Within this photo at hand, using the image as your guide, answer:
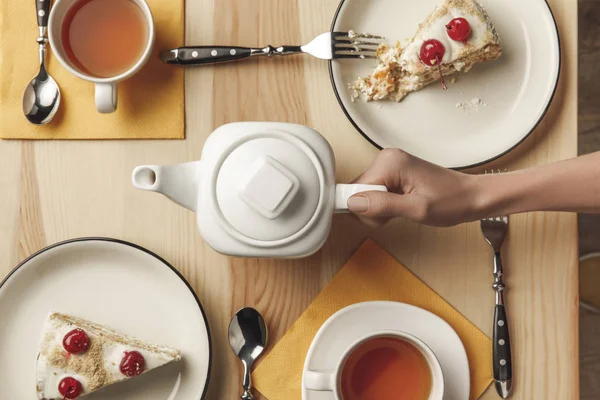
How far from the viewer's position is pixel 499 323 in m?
0.90

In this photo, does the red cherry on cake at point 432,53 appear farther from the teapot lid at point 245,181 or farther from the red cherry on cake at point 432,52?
the teapot lid at point 245,181

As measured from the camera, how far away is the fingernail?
0.72 m

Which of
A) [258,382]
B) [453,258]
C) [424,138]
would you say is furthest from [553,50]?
[258,382]

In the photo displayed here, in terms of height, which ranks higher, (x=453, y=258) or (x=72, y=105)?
(x=72, y=105)

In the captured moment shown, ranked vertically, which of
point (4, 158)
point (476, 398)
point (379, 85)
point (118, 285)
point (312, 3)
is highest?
point (312, 3)

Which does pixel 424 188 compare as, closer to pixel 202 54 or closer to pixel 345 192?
pixel 345 192

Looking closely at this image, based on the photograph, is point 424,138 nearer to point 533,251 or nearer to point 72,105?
point 533,251

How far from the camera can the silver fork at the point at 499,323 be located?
2.93ft

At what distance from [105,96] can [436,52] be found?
0.52 meters

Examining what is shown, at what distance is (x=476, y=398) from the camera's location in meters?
0.90

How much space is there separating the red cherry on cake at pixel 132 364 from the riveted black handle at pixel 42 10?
1.80 ft

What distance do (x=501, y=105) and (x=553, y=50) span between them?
0.12 metres

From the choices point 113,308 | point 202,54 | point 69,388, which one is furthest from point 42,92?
point 69,388

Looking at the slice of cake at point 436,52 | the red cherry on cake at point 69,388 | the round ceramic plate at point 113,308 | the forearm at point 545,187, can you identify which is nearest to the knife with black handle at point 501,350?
the forearm at point 545,187
